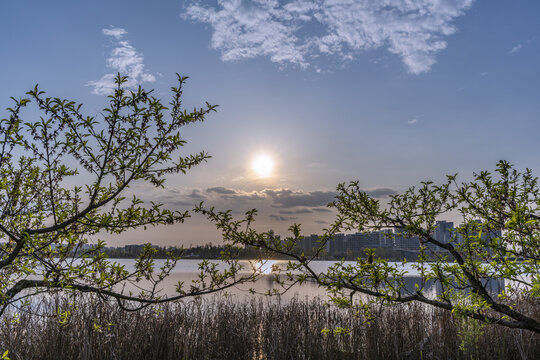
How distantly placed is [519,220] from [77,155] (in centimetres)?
377

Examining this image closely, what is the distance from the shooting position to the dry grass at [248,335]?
17.1ft

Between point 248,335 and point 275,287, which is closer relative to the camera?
point 248,335

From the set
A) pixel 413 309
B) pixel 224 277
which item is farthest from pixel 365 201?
pixel 413 309

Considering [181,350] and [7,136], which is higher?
[7,136]

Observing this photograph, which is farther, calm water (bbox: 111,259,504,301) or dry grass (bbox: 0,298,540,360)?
dry grass (bbox: 0,298,540,360)

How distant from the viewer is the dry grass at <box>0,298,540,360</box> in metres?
5.22

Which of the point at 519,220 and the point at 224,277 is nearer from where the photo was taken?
the point at 519,220

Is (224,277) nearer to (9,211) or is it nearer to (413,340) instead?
(9,211)

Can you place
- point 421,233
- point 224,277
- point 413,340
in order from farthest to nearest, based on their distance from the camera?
1. point 413,340
2. point 421,233
3. point 224,277

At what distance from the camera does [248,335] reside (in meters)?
6.58

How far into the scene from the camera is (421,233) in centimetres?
410

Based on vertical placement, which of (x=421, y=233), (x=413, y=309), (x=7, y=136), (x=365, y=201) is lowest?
(x=413, y=309)

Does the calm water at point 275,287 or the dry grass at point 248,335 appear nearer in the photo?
the calm water at point 275,287

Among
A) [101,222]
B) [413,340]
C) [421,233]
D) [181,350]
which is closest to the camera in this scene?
[101,222]
